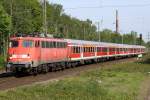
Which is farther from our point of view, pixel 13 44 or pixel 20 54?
pixel 13 44

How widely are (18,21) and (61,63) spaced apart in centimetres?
1970

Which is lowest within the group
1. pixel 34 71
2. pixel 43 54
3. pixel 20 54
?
pixel 34 71

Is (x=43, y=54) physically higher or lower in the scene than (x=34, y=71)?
higher

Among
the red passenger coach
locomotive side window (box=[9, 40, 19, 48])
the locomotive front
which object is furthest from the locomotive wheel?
locomotive side window (box=[9, 40, 19, 48])

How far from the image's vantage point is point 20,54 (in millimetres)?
34500

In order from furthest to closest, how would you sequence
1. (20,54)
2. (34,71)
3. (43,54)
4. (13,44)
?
(43,54) → (34,71) → (13,44) → (20,54)

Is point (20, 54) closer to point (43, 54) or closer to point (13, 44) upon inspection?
point (13, 44)

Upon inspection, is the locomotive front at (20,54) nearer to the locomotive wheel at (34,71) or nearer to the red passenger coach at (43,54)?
the red passenger coach at (43,54)

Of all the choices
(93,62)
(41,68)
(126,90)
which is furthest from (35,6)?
(126,90)

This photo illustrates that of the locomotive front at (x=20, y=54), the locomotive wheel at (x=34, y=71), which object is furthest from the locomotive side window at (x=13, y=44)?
the locomotive wheel at (x=34, y=71)

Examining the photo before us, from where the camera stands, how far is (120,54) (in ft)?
270

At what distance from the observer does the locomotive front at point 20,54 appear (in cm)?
3419

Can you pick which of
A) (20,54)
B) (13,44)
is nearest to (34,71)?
(20,54)

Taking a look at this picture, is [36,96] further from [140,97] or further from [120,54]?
[120,54]
